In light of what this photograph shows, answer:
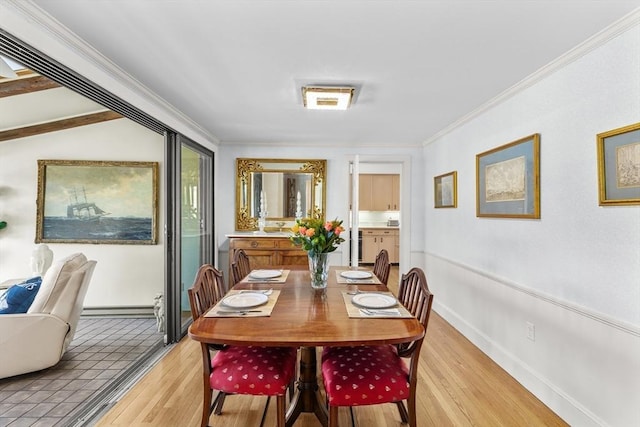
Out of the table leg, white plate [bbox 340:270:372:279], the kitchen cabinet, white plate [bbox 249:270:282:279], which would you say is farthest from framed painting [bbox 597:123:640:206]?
the kitchen cabinet

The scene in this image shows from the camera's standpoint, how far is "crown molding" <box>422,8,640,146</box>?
65.3 inches

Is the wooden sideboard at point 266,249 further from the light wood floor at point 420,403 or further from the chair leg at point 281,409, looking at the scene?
the chair leg at point 281,409

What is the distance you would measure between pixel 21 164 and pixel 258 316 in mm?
4051

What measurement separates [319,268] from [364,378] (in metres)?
0.79

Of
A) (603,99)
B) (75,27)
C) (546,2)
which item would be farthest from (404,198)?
(75,27)

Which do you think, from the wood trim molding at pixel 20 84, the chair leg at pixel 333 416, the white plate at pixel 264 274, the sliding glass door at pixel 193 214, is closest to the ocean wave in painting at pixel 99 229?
the sliding glass door at pixel 193 214

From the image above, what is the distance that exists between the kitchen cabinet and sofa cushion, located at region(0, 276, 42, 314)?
6.04 m

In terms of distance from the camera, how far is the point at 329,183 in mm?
4750

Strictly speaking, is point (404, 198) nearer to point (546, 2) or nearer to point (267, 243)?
point (267, 243)

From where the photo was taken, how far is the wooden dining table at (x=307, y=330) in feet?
4.70

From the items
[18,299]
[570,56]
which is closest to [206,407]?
[18,299]

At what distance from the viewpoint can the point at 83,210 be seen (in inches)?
155

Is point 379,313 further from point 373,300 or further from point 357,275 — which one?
point 357,275

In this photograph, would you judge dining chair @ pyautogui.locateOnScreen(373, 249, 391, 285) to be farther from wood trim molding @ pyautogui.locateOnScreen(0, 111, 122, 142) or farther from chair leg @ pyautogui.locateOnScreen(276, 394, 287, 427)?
wood trim molding @ pyautogui.locateOnScreen(0, 111, 122, 142)
